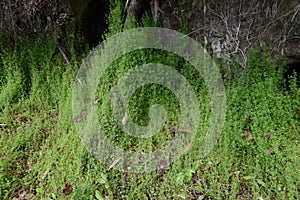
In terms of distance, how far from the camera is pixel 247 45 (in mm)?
3150

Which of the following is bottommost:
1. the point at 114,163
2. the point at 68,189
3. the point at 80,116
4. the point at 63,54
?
the point at 68,189

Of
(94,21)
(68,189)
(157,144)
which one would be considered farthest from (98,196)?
(94,21)

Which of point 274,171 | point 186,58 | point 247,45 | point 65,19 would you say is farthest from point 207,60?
point 65,19

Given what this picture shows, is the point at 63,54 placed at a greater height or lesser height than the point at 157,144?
greater

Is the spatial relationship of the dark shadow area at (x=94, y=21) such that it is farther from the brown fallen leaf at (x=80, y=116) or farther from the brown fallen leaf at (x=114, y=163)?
the brown fallen leaf at (x=114, y=163)

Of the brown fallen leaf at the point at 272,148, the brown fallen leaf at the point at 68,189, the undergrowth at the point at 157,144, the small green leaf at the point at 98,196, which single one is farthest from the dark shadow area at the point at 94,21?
the brown fallen leaf at the point at 272,148

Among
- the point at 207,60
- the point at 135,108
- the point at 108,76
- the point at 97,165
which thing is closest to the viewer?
the point at 97,165

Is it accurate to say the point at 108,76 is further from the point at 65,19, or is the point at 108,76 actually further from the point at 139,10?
the point at 65,19

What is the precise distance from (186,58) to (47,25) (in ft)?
7.58

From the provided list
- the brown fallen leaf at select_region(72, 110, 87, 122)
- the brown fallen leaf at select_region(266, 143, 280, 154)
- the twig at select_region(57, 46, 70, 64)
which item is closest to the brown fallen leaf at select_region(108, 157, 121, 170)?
the brown fallen leaf at select_region(72, 110, 87, 122)

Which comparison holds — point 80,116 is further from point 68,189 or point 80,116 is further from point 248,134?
point 248,134

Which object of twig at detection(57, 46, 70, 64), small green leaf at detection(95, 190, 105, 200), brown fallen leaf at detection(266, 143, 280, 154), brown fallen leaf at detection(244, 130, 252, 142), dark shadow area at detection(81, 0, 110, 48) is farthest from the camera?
dark shadow area at detection(81, 0, 110, 48)

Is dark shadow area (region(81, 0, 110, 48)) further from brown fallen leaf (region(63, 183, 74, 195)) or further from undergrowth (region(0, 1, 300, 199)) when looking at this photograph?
brown fallen leaf (region(63, 183, 74, 195))

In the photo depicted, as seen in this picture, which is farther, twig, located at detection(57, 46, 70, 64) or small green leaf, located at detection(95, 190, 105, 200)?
twig, located at detection(57, 46, 70, 64)
